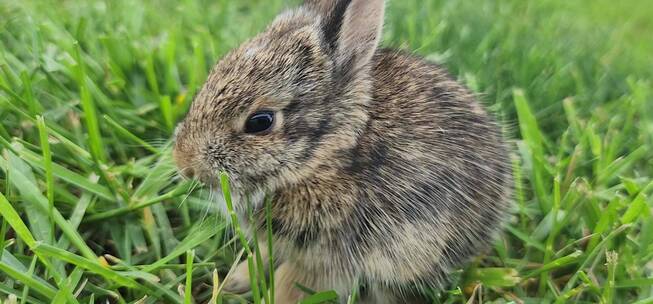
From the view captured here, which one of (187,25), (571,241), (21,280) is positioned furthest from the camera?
(187,25)

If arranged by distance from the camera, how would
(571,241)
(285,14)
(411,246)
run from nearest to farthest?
(411,246) → (571,241) → (285,14)

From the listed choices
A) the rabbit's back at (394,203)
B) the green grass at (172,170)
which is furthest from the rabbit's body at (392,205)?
the green grass at (172,170)

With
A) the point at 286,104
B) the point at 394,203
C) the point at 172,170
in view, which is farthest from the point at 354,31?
the point at 172,170

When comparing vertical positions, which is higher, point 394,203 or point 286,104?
point 286,104

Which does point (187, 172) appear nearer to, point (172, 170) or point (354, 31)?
point (172, 170)

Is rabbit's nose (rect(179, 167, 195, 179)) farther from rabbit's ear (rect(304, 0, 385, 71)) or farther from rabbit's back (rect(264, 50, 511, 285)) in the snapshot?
rabbit's ear (rect(304, 0, 385, 71))

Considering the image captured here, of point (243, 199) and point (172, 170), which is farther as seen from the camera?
point (172, 170)

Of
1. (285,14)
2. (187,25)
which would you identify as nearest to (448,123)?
(285,14)

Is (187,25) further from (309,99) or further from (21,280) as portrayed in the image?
(21,280)
